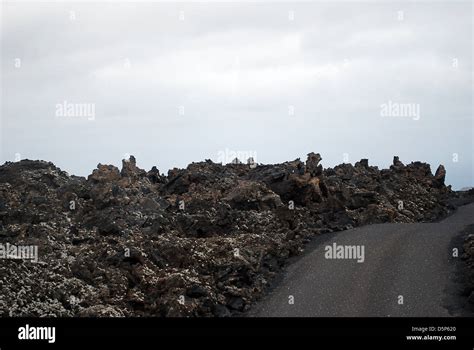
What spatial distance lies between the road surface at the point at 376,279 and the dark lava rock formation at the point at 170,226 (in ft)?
3.62

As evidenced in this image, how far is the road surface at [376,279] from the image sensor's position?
21.4 metres

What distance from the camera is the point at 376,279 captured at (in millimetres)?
23547

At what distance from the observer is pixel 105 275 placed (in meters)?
22.6

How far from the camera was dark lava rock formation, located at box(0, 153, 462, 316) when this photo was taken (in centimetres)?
2158

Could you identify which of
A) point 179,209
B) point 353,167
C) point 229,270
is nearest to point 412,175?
point 353,167

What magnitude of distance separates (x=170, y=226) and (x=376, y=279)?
9.11 metres

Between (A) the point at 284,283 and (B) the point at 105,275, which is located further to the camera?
(A) the point at 284,283

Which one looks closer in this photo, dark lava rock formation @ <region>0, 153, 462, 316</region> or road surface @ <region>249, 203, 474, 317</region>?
road surface @ <region>249, 203, 474, 317</region>

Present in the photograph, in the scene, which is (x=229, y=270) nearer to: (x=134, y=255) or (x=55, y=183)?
(x=134, y=255)

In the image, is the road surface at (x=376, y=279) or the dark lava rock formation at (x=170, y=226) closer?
the road surface at (x=376, y=279)

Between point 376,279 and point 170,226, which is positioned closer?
point 376,279

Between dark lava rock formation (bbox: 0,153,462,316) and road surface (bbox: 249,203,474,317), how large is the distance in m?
1.10
